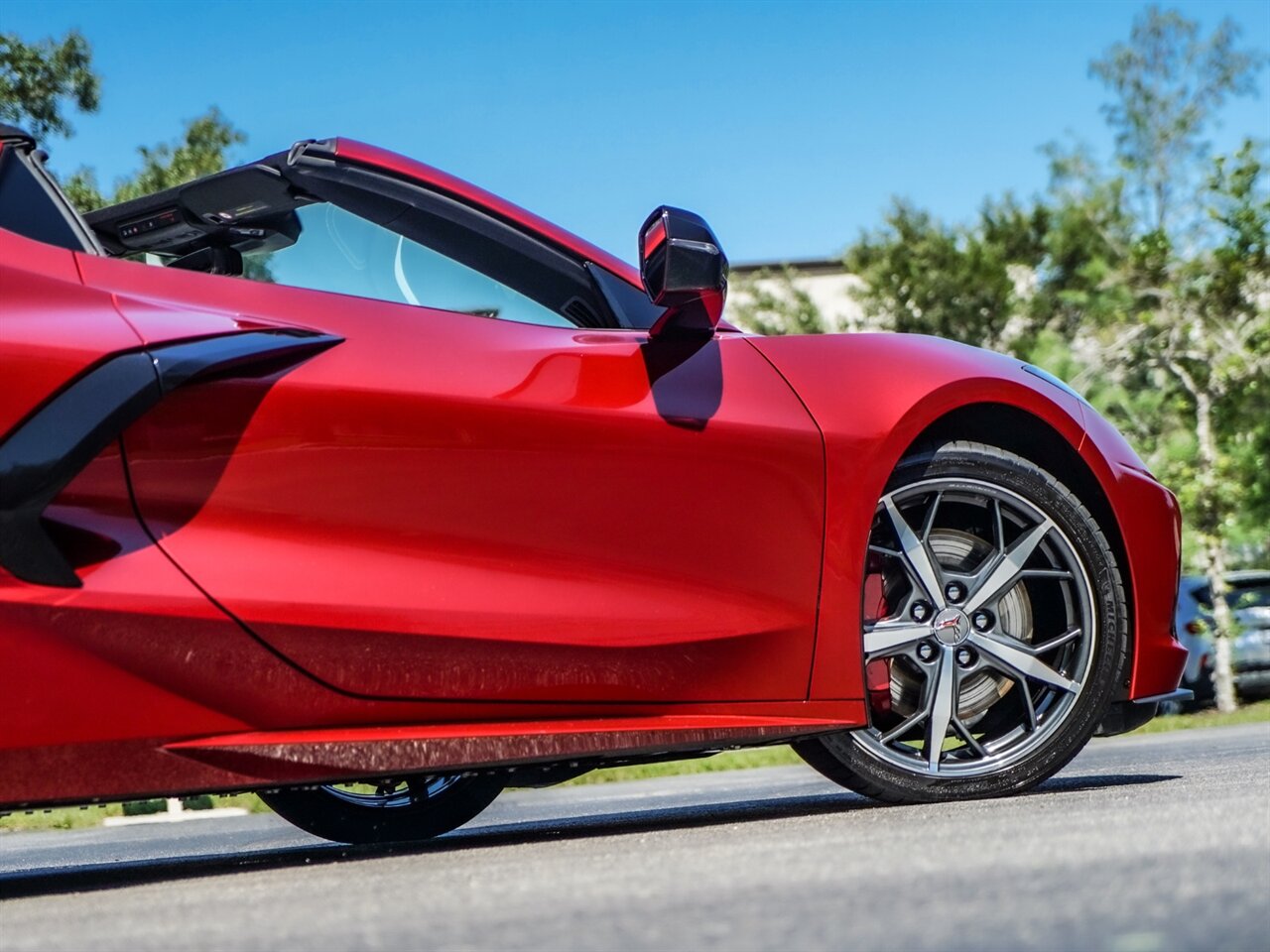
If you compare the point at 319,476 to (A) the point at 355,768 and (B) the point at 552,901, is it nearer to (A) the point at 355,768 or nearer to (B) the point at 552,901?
(A) the point at 355,768

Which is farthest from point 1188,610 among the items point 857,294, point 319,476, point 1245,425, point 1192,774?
point 857,294

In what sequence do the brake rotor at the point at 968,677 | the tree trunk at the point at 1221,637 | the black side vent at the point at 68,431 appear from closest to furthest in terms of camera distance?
1. the black side vent at the point at 68,431
2. the brake rotor at the point at 968,677
3. the tree trunk at the point at 1221,637

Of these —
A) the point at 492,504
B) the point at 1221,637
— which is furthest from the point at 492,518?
the point at 1221,637

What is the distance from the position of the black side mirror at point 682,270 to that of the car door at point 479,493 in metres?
0.07

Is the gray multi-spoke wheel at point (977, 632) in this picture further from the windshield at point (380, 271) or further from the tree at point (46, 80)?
the tree at point (46, 80)

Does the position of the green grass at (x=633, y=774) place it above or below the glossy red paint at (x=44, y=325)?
below

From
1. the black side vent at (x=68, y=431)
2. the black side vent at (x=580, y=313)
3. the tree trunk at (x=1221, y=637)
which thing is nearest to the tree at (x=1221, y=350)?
the tree trunk at (x=1221, y=637)

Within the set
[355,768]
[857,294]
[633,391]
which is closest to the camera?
[355,768]

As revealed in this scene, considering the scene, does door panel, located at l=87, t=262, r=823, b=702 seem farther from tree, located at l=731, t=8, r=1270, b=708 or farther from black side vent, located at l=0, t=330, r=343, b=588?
tree, located at l=731, t=8, r=1270, b=708

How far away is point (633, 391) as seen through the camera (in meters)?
3.12

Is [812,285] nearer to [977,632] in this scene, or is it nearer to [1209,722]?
[1209,722]

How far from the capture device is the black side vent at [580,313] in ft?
10.9

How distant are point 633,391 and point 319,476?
0.67m

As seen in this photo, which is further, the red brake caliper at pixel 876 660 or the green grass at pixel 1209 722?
the green grass at pixel 1209 722
